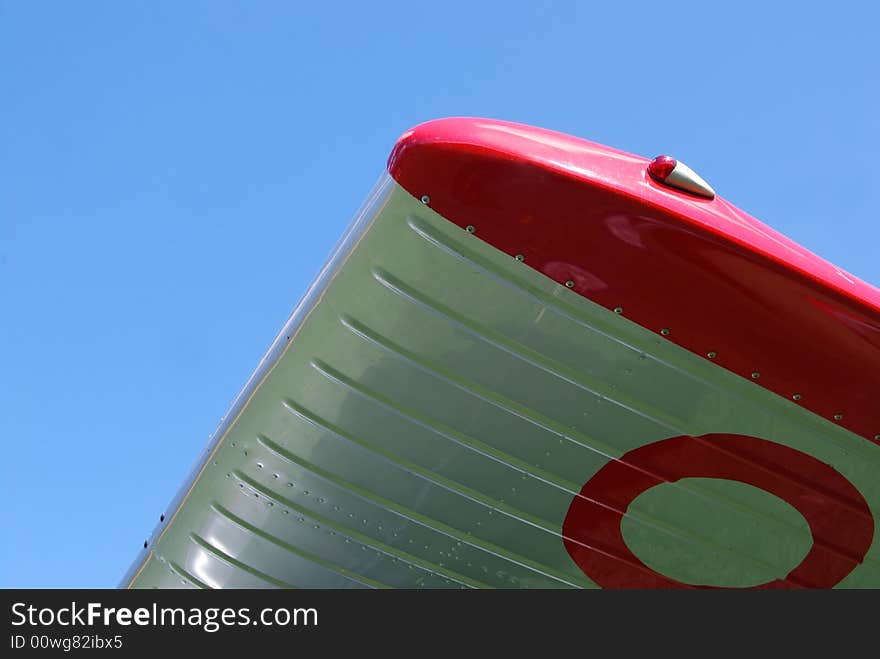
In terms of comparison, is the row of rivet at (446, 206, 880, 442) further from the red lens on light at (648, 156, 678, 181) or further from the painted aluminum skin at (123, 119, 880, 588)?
the red lens on light at (648, 156, 678, 181)

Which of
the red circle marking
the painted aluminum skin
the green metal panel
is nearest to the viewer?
the painted aluminum skin

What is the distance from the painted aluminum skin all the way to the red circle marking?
0.4 inches

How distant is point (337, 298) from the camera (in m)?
3.57

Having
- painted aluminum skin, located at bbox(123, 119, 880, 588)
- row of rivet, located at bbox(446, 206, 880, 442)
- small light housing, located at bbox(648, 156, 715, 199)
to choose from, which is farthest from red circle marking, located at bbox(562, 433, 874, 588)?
small light housing, located at bbox(648, 156, 715, 199)

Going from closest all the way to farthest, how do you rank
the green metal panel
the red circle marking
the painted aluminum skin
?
the painted aluminum skin → the green metal panel → the red circle marking

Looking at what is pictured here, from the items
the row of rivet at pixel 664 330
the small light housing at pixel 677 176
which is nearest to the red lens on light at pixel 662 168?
the small light housing at pixel 677 176

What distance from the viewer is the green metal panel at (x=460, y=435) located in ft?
11.4

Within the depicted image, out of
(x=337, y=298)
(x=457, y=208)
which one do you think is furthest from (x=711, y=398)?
(x=337, y=298)

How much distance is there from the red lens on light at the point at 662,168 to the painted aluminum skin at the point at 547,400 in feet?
0.17

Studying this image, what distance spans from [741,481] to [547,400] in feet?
2.92

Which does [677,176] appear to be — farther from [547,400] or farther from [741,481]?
[741,481]

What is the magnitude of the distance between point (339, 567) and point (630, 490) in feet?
4.94

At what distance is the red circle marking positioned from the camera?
149 inches

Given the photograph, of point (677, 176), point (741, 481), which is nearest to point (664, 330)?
point (677, 176)
